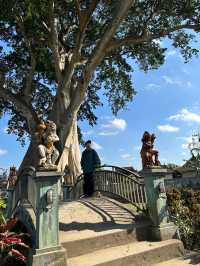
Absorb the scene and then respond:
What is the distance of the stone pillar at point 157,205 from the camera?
8766 mm

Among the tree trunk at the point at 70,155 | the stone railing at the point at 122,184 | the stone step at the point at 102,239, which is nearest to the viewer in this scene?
the stone step at the point at 102,239

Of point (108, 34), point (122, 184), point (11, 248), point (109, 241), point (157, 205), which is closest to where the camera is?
point (11, 248)

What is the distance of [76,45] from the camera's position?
16.1 metres

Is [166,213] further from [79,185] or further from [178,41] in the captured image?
[178,41]

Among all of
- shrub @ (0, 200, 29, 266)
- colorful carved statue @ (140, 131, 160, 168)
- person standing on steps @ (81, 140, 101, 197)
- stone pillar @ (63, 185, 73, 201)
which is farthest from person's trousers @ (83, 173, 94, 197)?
shrub @ (0, 200, 29, 266)

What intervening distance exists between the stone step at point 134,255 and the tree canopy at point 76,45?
28.5 feet

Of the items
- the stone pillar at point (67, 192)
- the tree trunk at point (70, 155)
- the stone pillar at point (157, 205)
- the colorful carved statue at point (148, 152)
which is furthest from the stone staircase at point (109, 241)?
the tree trunk at point (70, 155)

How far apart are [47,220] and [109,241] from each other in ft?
6.10

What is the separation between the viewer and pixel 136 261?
7461mm

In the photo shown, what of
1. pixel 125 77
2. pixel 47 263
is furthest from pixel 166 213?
pixel 125 77

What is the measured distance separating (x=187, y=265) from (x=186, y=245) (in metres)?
1.53

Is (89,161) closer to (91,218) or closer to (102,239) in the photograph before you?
(91,218)

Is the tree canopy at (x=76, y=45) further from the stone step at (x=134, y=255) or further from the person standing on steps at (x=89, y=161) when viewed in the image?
the stone step at (x=134, y=255)

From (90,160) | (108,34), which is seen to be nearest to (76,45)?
(108,34)
